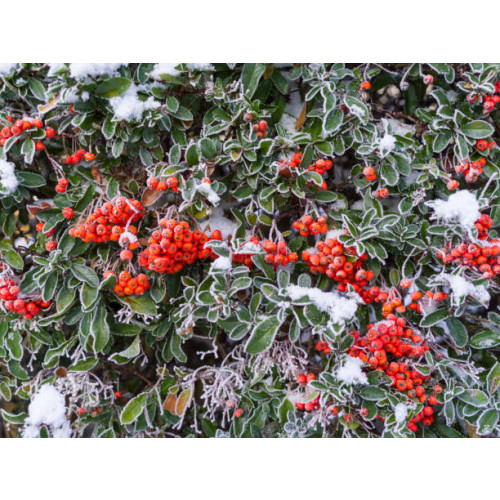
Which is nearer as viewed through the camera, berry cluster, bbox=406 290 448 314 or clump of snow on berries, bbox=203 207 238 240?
berry cluster, bbox=406 290 448 314

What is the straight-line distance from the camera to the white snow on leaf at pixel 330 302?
58.9 inches

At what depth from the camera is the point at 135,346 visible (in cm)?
165

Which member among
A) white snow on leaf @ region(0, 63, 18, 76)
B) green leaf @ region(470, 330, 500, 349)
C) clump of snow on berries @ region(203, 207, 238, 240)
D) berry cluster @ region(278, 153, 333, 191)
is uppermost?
white snow on leaf @ region(0, 63, 18, 76)

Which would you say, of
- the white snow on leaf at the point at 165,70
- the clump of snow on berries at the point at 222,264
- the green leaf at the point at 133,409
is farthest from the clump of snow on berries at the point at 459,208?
Result: the green leaf at the point at 133,409

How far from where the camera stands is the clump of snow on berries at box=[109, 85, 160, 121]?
1528mm

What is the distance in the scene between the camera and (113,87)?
152 cm

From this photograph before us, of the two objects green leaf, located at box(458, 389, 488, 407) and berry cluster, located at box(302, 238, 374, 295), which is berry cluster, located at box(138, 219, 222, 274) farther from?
green leaf, located at box(458, 389, 488, 407)

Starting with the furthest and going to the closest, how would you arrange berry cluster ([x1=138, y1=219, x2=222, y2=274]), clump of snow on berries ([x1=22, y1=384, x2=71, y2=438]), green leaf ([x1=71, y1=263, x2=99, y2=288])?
1. clump of snow on berries ([x1=22, y1=384, x2=71, y2=438])
2. green leaf ([x1=71, y1=263, x2=99, y2=288])
3. berry cluster ([x1=138, y1=219, x2=222, y2=274])

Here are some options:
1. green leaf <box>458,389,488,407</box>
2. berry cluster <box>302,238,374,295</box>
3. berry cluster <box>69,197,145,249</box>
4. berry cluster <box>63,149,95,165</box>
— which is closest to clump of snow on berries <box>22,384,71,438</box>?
berry cluster <box>69,197,145,249</box>

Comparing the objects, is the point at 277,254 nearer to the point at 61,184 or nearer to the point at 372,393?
the point at 372,393

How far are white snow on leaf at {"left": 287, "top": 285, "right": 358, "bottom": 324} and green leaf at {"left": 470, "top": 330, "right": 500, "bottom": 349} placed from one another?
0.49 metres

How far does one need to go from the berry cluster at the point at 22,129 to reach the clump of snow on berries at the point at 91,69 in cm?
23

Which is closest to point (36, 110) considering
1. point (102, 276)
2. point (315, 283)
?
point (102, 276)

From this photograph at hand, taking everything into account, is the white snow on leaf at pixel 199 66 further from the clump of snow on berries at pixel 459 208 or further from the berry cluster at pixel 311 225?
the clump of snow on berries at pixel 459 208
